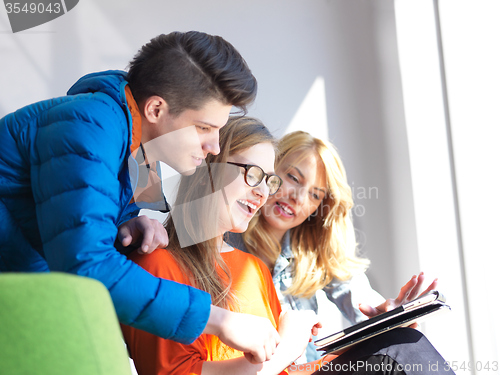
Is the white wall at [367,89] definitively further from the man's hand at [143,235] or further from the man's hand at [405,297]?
the man's hand at [143,235]

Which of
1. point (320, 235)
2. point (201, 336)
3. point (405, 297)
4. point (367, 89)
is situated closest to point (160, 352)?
point (201, 336)

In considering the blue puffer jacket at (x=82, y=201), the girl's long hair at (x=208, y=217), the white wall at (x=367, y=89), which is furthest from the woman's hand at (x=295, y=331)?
the white wall at (x=367, y=89)

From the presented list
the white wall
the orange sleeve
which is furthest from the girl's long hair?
the white wall

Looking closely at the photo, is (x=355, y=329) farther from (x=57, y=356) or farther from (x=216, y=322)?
(x=57, y=356)

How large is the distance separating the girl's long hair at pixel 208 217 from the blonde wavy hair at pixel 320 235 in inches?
20.8

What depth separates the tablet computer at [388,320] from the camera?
1018 mm

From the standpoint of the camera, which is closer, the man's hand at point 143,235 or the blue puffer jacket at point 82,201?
the blue puffer jacket at point 82,201

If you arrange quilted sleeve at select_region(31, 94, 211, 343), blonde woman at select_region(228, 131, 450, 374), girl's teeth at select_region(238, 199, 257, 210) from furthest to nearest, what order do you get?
1. blonde woman at select_region(228, 131, 450, 374)
2. girl's teeth at select_region(238, 199, 257, 210)
3. quilted sleeve at select_region(31, 94, 211, 343)

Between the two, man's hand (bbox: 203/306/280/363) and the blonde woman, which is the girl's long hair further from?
the blonde woman

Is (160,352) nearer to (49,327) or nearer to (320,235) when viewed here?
(49,327)

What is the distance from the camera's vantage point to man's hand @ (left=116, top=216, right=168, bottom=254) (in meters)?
1.11

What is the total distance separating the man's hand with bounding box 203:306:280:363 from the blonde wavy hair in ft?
3.39

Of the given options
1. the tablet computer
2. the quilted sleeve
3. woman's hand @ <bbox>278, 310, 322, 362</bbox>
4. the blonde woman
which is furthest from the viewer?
the blonde woman

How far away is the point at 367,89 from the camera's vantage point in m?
2.78
